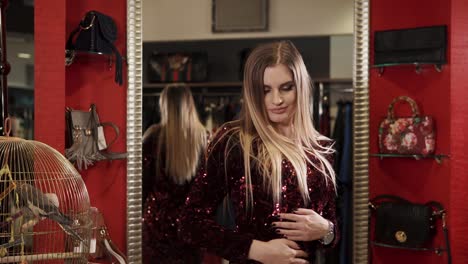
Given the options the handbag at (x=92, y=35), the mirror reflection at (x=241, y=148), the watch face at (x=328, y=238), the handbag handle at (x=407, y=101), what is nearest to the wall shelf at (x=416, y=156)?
the handbag handle at (x=407, y=101)

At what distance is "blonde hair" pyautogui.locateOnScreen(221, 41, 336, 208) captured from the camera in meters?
1.76

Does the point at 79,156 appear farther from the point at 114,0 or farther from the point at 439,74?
the point at 439,74

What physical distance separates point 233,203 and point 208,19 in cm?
94

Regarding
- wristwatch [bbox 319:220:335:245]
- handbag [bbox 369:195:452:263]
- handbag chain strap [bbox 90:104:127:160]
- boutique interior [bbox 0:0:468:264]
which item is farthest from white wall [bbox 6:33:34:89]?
handbag [bbox 369:195:452:263]

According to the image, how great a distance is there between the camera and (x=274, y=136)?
1806 millimetres

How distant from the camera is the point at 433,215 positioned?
7.97ft

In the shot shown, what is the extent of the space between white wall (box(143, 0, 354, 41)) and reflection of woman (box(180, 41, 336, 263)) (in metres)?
0.57

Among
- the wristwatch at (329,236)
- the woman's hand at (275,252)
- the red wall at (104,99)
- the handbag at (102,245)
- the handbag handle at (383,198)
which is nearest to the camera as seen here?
the woman's hand at (275,252)

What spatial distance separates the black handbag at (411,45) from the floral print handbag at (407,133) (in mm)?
184

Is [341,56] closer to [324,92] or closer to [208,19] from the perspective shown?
[324,92]

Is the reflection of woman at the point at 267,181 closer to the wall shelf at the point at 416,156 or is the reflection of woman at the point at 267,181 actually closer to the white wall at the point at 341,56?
the white wall at the point at 341,56

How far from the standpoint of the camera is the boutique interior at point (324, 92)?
2.38 metres

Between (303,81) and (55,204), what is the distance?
91cm

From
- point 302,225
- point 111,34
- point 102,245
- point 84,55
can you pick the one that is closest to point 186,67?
point 111,34
